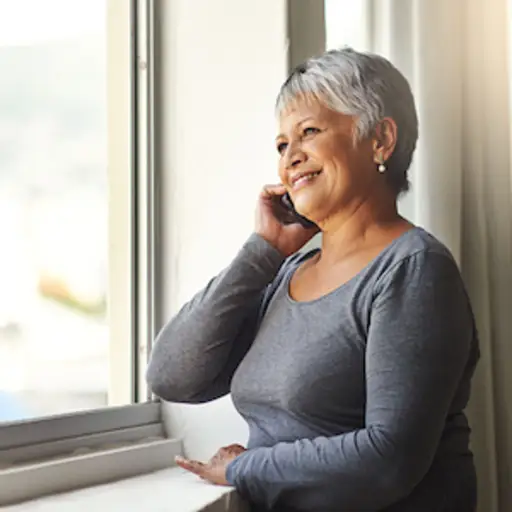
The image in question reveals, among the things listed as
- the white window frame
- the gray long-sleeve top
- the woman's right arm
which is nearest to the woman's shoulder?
the gray long-sleeve top

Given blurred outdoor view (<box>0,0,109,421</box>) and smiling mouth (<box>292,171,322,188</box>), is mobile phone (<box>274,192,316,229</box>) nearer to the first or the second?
smiling mouth (<box>292,171,322,188</box>)

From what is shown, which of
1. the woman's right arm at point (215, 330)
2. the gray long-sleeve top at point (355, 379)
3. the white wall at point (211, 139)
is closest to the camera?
the gray long-sleeve top at point (355, 379)

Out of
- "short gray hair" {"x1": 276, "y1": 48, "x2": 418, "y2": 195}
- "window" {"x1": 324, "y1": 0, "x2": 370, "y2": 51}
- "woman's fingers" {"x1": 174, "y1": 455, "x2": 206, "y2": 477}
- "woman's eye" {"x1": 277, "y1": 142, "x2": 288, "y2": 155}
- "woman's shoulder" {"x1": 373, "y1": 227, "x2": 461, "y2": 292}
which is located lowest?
"woman's fingers" {"x1": 174, "y1": 455, "x2": 206, "y2": 477}

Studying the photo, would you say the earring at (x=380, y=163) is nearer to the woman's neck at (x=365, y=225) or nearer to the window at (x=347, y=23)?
the woman's neck at (x=365, y=225)

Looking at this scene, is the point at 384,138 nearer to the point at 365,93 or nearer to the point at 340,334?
the point at 365,93

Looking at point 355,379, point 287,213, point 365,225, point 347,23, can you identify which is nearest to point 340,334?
point 355,379

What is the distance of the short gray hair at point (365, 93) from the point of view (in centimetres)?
127

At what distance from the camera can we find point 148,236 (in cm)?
164

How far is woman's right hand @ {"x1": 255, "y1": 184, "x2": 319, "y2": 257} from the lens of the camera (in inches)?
54.4

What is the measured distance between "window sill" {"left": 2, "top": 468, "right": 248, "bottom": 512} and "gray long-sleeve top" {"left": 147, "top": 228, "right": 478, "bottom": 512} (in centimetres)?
4

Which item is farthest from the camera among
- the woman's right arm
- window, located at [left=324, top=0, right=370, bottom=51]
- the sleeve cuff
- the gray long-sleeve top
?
window, located at [left=324, top=0, right=370, bottom=51]

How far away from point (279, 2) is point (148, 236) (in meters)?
0.49

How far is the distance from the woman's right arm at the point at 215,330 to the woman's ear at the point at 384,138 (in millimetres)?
224

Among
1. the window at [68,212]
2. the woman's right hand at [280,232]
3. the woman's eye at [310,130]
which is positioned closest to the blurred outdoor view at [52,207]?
the window at [68,212]
